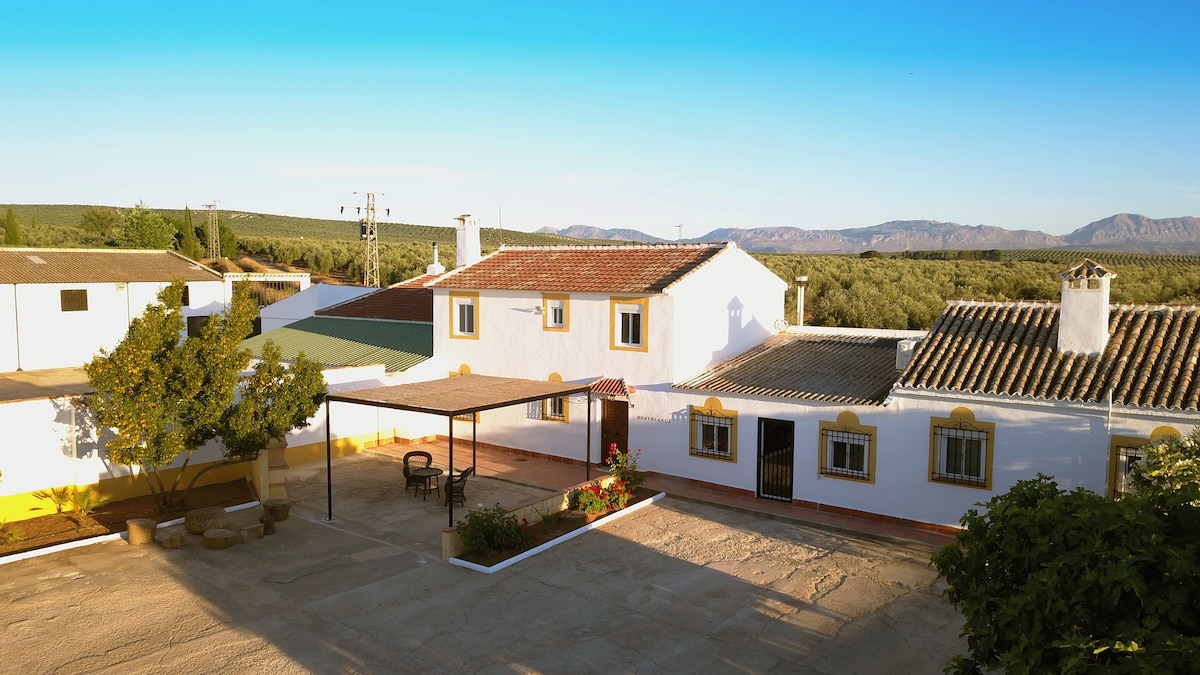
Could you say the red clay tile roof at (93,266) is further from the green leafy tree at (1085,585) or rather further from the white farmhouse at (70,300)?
the green leafy tree at (1085,585)

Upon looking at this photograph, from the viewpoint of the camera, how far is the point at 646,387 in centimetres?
1925

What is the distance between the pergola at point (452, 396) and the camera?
14.9 meters

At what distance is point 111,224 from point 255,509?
6686 centimetres

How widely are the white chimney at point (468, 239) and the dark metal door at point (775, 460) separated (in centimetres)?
1413

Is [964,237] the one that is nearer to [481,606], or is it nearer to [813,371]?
[813,371]

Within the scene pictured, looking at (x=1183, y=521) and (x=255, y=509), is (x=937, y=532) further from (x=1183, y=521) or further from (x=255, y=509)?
(x=255, y=509)

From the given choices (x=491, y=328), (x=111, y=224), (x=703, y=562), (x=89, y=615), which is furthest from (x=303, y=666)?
(x=111, y=224)

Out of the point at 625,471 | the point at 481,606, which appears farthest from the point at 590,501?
the point at 481,606

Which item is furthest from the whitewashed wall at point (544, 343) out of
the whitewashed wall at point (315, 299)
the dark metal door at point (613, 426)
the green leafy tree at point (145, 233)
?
the green leafy tree at point (145, 233)

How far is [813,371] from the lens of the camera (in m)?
18.4

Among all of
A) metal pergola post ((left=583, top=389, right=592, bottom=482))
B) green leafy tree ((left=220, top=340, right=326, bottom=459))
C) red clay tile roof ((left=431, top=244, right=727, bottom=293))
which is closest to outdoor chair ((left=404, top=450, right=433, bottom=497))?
green leafy tree ((left=220, top=340, right=326, bottom=459))

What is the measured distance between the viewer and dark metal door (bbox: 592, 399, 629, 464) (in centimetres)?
1988

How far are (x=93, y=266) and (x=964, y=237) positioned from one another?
11424 cm

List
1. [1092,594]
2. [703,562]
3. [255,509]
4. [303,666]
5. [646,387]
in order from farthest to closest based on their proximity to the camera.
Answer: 1. [646,387]
2. [255,509]
3. [703,562]
4. [303,666]
5. [1092,594]
